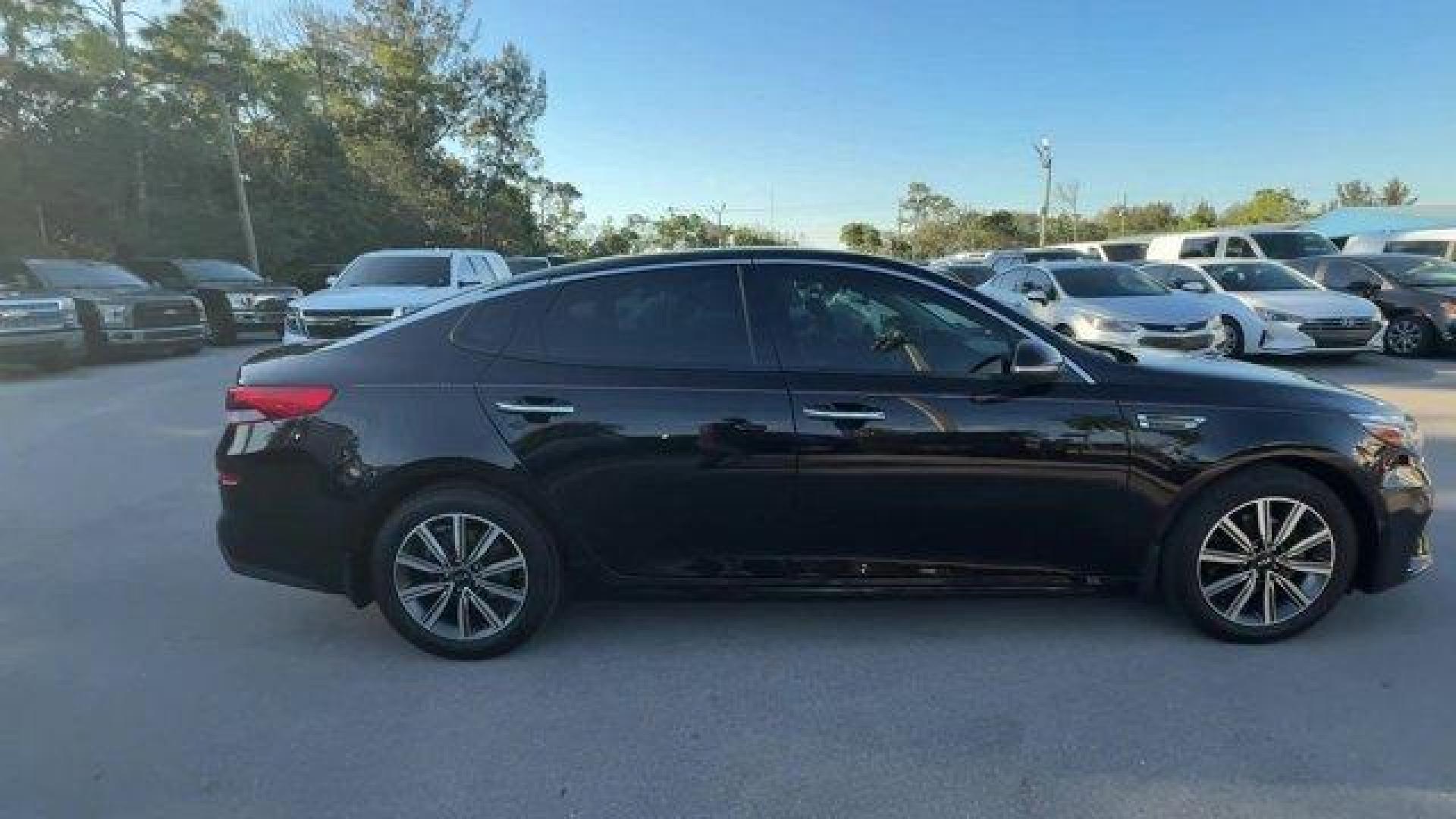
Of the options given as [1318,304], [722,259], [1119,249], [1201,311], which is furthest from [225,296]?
[1119,249]

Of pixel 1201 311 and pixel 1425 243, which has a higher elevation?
pixel 1425 243

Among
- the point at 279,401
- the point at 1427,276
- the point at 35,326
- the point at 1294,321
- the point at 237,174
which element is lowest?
Result: the point at 1294,321

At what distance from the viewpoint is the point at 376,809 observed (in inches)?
115

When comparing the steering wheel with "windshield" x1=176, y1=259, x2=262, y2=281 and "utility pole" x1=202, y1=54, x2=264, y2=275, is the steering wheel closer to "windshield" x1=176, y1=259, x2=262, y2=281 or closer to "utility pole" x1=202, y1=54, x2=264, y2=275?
"windshield" x1=176, y1=259, x2=262, y2=281

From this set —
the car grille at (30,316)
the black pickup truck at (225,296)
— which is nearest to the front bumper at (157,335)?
the car grille at (30,316)

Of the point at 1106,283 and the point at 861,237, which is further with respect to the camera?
the point at 861,237

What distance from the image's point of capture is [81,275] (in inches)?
618

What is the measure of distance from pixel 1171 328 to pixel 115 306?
15711 millimetres

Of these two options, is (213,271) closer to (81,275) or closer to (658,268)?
(81,275)

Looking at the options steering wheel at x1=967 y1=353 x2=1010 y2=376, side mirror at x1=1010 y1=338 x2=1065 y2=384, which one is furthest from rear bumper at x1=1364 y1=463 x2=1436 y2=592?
steering wheel at x1=967 y1=353 x2=1010 y2=376

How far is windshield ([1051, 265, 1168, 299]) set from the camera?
12836mm

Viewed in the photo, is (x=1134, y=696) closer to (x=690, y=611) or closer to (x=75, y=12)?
(x=690, y=611)

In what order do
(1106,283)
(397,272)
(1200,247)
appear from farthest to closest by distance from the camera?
(1200,247) < (397,272) < (1106,283)

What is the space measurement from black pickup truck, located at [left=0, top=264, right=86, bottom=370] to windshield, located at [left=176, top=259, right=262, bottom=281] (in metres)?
4.49
